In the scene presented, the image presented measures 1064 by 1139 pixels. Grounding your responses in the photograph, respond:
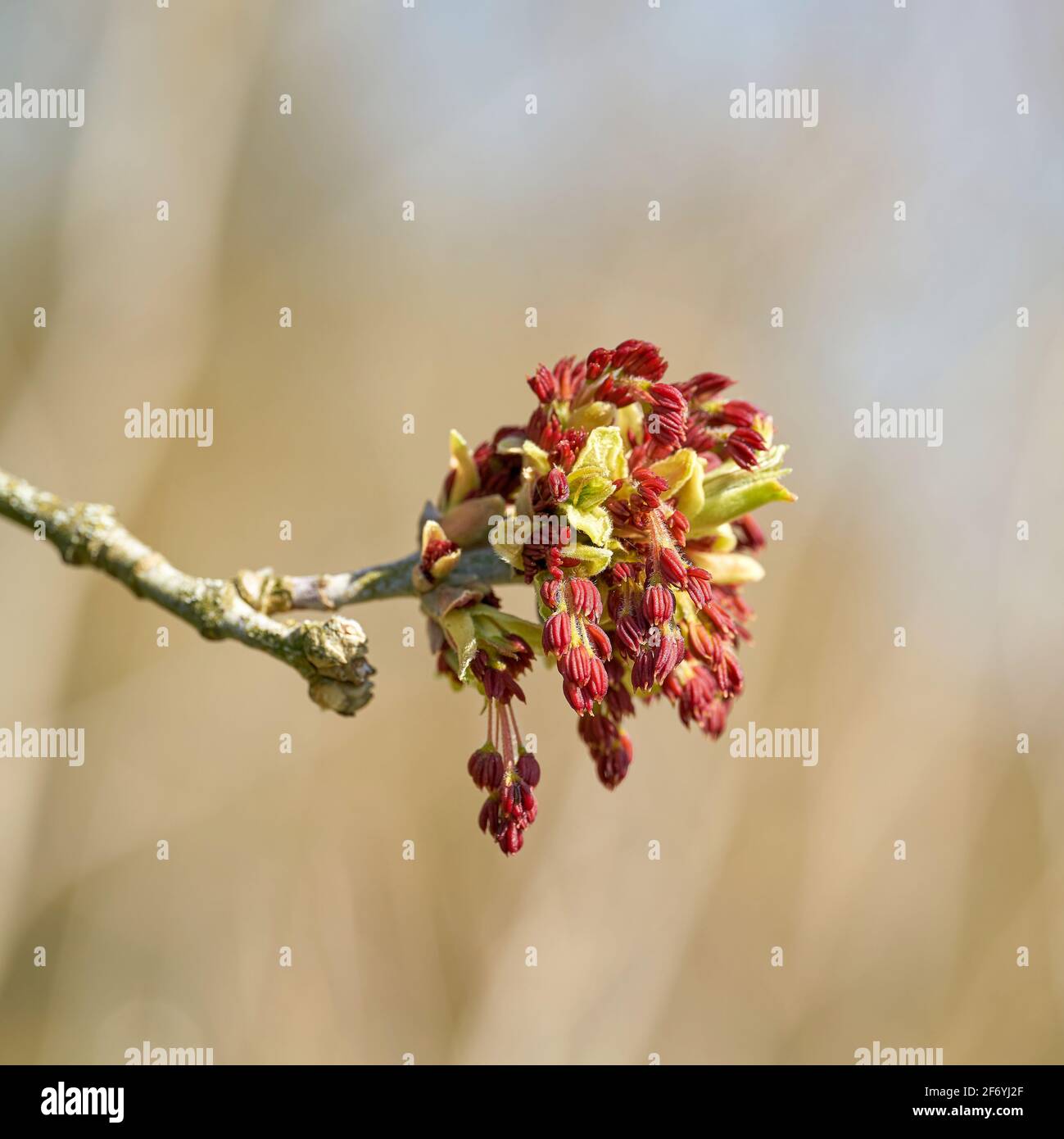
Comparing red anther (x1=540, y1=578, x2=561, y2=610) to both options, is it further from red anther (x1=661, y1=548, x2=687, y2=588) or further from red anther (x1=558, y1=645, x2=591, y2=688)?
red anther (x1=661, y1=548, x2=687, y2=588)

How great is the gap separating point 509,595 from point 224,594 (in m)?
4.64

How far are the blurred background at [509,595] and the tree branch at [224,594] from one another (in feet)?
10.8

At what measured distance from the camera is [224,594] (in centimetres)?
191

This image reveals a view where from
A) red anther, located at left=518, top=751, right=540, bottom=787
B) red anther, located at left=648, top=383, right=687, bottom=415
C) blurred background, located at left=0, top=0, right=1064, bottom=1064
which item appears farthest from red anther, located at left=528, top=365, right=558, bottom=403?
blurred background, located at left=0, top=0, right=1064, bottom=1064

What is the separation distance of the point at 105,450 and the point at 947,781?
20.7ft

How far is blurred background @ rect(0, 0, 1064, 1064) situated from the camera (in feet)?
18.7

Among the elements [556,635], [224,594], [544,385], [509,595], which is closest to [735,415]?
[544,385]

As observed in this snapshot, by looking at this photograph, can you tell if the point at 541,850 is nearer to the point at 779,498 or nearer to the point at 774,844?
the point at 774,844

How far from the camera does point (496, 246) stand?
26.1 ft
